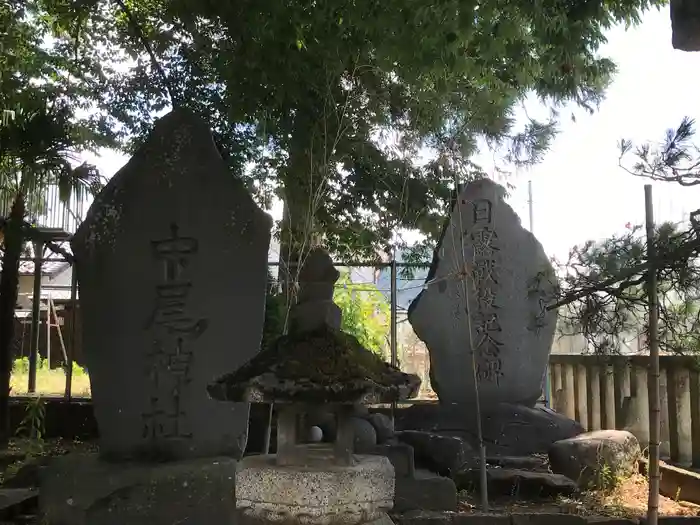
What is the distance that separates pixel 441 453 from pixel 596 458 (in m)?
1.38

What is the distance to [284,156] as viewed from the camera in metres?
8.19

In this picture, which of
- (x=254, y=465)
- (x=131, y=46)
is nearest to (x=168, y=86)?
(x=131, y=46)

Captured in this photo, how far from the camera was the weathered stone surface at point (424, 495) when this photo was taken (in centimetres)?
553

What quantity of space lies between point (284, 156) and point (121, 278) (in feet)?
9.77

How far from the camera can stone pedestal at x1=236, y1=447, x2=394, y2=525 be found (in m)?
3.21

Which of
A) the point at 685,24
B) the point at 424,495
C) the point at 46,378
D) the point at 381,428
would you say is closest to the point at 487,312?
the point at 381,428

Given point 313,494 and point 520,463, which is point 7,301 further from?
point 313,494

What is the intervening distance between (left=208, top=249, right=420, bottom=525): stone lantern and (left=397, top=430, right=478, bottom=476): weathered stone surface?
321cm

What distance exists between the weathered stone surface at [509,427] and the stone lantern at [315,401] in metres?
4.17

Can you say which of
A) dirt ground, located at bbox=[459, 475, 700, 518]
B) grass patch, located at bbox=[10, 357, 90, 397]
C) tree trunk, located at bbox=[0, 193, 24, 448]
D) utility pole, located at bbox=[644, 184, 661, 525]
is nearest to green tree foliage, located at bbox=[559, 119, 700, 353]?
utility pole, located at bbox=[644, 184, 661, 525]

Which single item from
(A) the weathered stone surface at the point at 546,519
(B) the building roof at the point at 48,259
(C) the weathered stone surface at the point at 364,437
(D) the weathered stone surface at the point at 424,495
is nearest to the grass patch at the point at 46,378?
(B) the building roof at the point at 48,259

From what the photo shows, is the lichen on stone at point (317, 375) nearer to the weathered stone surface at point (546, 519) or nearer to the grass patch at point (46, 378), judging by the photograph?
the weathered stone surface at point (546, 519)

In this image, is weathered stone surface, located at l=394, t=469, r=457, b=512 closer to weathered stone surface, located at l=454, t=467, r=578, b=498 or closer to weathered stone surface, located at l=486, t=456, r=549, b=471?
weathered stone surface, located at l=454, t=467, r=578, b=498

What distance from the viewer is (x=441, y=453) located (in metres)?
6.64
